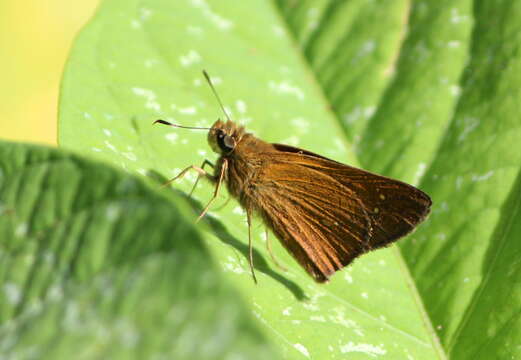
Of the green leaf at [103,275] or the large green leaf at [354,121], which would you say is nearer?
the green leaf at [103,275]

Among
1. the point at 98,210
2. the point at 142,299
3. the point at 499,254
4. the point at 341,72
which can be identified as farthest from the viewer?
the point at 341,72

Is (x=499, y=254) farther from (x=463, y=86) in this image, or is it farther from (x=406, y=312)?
(x=463, y=86)

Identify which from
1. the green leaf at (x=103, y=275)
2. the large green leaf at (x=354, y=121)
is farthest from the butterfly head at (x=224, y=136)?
the green leaf at (x=103, y=275)

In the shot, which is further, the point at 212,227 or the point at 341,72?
the point at 341,72

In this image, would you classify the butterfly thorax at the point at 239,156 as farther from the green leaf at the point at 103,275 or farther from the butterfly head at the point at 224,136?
the green leaf at the point at 103,275

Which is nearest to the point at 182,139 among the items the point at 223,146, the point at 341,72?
the point at 223,146
